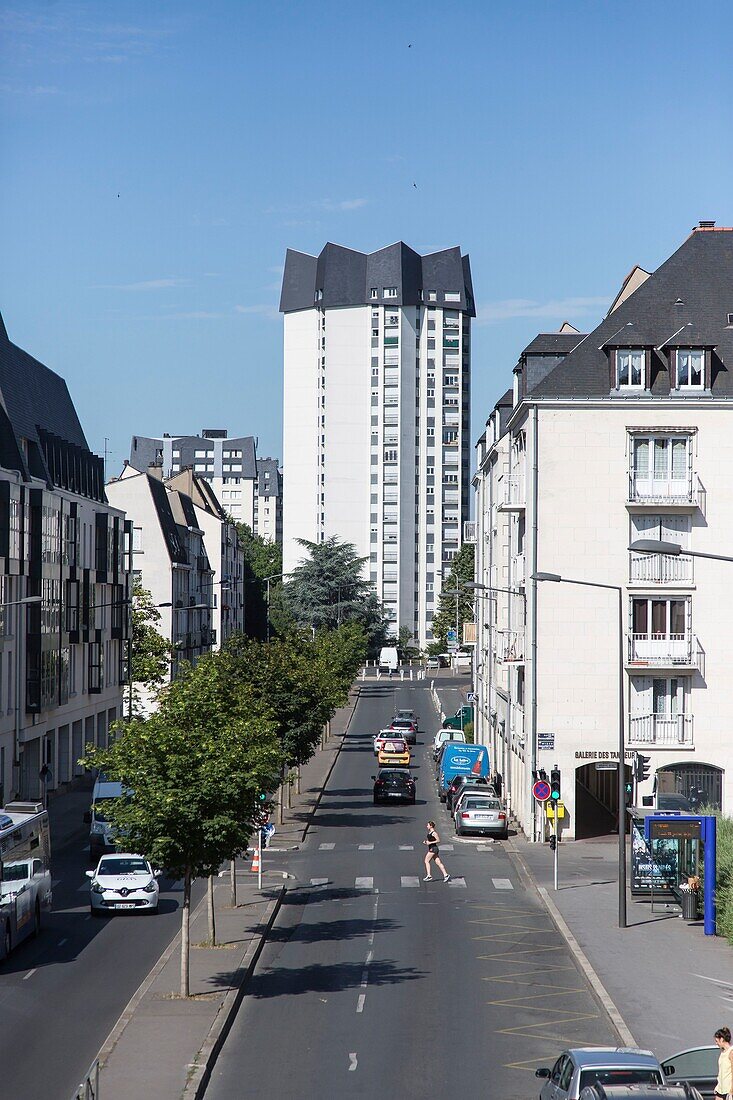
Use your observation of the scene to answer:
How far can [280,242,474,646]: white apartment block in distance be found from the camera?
16775 centimetres

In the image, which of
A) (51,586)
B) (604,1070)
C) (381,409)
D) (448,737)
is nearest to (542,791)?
(604,1070)

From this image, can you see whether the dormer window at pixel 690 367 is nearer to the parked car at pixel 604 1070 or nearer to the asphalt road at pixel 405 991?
the asphalt road at pixel 405 991

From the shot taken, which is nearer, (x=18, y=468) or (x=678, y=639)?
(x=678, y=639)

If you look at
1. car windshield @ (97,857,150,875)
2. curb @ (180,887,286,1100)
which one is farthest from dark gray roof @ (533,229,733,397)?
curb @ (180,887,286,1100)

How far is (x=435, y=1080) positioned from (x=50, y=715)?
159 ft

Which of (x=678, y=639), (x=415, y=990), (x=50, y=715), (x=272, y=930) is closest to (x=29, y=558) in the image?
(x=50, y=715)

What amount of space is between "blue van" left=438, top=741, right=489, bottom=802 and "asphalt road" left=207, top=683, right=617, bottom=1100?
15546mm

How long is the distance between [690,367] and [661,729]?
38.2 ft

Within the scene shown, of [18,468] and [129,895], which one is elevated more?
[18,468]

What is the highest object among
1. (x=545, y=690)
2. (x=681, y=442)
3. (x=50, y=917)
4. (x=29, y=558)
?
(x=681, y=442)

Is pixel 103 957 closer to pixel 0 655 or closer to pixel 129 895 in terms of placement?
pixel 129 895

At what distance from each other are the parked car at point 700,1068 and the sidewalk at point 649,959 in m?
3.03

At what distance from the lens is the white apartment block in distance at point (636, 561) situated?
45.6m

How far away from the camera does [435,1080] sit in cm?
1895
